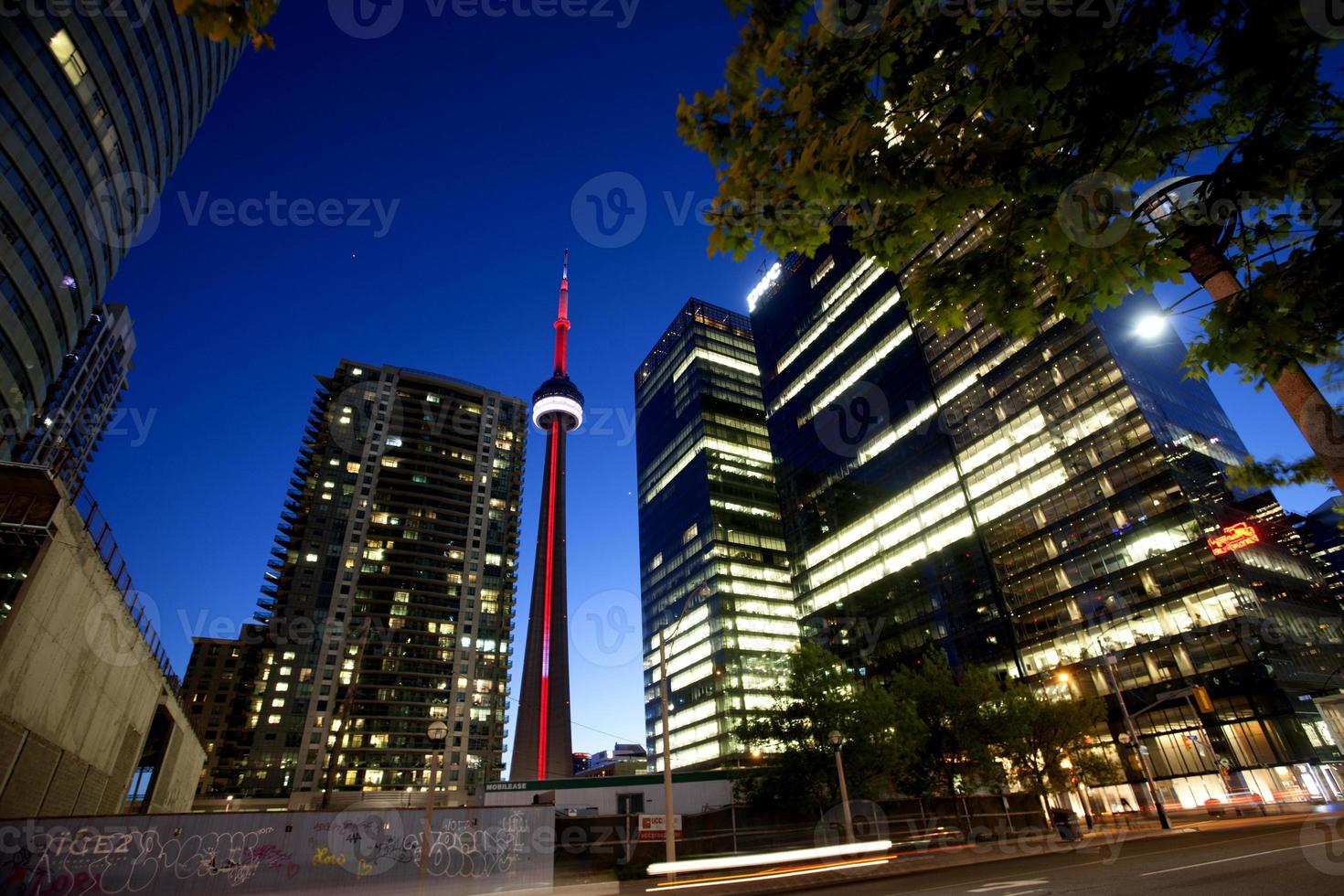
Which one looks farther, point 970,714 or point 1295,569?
point 1295,569

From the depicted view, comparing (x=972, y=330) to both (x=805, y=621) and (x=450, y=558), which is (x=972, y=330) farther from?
(x=450, y=558)

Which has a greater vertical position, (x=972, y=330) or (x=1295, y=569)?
(x=972, y=330)

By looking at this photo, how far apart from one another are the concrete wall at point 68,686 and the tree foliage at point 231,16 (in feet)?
76.8

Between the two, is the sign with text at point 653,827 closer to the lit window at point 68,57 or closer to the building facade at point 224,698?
the lit window at point 68,57

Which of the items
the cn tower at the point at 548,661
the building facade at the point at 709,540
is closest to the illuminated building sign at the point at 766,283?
the building facade at the point at 709,540

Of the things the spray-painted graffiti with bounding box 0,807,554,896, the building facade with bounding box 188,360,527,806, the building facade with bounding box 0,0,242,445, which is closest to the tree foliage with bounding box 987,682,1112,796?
the spray-painted graffiti with bounding box 0,807,554,896

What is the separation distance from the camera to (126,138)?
41.6m

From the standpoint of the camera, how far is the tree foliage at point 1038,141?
4473 mm

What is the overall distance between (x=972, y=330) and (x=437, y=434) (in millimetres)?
106034

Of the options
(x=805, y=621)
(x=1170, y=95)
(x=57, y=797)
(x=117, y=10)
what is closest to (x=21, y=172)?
(x=117, y=10)

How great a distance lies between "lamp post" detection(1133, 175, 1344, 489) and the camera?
188 inches

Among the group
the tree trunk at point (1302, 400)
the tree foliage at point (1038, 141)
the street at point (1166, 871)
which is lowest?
the street at point (1166, 871)

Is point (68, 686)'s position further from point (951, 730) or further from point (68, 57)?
point (951, 730)

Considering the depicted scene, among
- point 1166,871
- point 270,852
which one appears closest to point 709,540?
point 270,852
